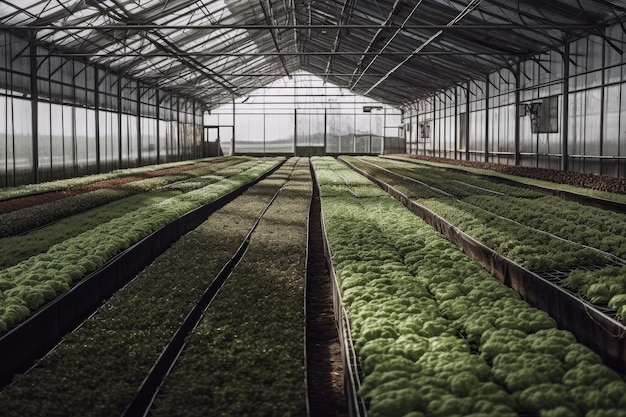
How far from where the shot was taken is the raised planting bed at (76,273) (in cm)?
681

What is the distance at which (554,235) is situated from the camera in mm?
11422

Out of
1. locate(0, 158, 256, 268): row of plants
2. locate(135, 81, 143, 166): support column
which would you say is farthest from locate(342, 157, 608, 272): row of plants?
locate(135, 81, 143, 166): support column

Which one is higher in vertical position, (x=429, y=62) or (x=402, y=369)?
(x=429, y=62)

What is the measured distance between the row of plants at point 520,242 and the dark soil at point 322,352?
2774mm

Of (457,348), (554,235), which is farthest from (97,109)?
(457,348)

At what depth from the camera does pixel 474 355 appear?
5.20 metres

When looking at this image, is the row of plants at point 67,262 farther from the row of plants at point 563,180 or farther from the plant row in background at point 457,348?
the row of plants at point 563,180

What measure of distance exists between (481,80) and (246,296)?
2830 centimetres

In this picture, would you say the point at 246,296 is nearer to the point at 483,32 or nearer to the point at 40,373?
the point at 40,373

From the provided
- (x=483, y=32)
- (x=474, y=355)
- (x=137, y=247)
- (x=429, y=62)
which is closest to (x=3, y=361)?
(x=474, y=355)

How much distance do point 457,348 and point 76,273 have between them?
556cm

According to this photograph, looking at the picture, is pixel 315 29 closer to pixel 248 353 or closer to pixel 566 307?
pixel 566 307

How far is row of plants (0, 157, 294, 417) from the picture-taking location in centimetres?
534

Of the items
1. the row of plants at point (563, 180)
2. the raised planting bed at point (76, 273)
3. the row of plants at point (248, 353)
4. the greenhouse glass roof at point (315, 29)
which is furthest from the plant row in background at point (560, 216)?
the raised planting bed at point (76, 273)
